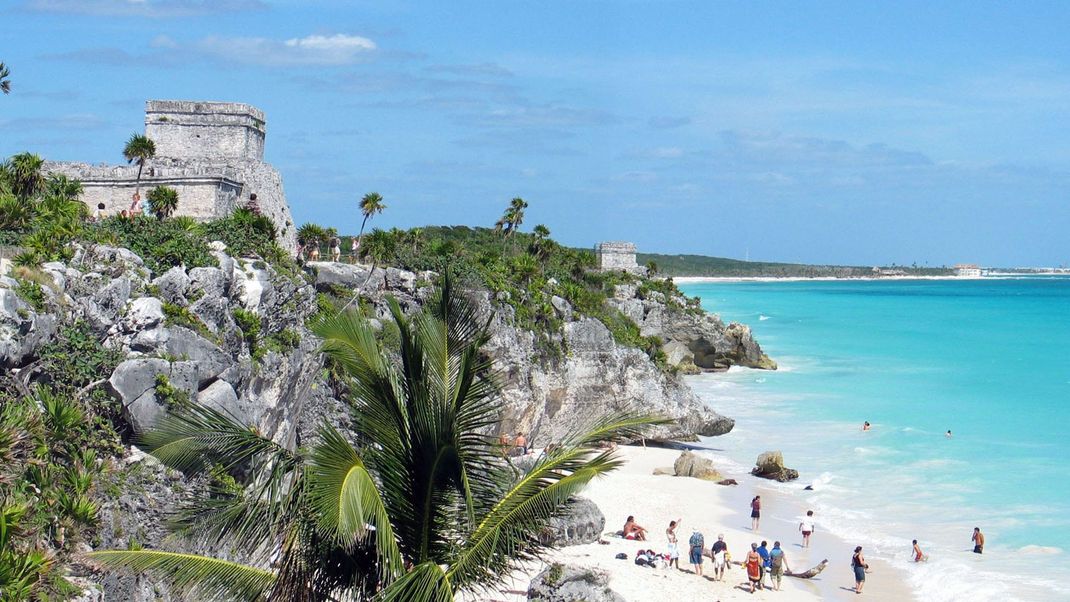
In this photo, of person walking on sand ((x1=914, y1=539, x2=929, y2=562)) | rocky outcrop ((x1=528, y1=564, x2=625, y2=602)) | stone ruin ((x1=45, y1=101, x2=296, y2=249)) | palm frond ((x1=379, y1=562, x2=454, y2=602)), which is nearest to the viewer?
palm frond ((x1=379, y1=562, x2=454, y2=602))

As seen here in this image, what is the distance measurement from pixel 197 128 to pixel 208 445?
22428 millimetres

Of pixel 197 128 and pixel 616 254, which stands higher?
pixel 197 128

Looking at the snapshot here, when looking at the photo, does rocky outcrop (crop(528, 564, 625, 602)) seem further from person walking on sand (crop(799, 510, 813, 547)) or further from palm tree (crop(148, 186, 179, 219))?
palm tree (crop(148, 186, 179, 219))

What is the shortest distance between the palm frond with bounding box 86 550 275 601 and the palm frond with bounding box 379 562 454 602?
1.07 meters

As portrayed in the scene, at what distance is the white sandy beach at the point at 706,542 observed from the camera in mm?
16744

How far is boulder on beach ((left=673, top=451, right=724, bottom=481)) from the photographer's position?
80.6ft

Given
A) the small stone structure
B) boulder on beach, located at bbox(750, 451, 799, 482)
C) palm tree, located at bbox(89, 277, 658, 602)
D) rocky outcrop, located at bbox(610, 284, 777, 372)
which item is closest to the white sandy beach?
boulder on beach, located at bbox(750, 451, 799, 482)

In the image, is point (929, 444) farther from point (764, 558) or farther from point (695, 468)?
point (764, 558)

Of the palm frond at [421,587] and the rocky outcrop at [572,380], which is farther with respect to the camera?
the rocky outcrop at [572,380]

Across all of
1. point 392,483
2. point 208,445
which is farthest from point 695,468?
point 208,445

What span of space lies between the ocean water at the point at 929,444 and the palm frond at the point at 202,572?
42.4ft

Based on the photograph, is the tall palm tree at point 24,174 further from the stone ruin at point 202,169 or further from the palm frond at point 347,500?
the palm frond at point 347,500

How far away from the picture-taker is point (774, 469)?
82.3 ft

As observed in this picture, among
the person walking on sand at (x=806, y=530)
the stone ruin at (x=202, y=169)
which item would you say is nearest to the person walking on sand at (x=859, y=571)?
the person walking on sand at (x=806, y=530)
